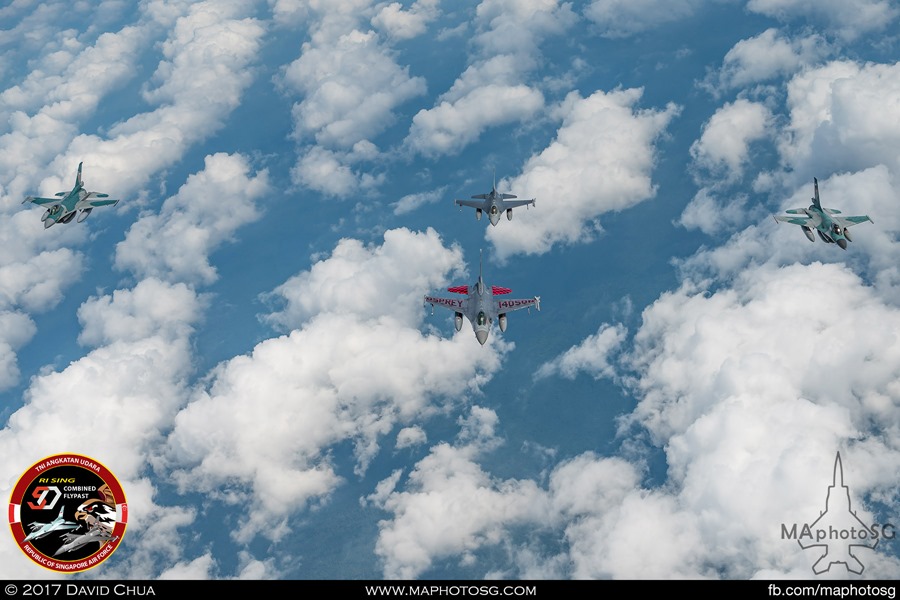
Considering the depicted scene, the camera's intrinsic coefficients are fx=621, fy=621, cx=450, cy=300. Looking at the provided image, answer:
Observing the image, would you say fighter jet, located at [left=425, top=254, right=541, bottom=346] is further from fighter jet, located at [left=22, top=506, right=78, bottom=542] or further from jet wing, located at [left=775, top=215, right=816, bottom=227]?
fighter jet, located at [left=22, top=506, right=78, bottom=542]

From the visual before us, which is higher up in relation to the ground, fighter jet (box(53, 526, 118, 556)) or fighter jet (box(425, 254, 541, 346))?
fighter jet (box(53, 526, 118, 556))

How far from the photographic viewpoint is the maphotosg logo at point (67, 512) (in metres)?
52.7

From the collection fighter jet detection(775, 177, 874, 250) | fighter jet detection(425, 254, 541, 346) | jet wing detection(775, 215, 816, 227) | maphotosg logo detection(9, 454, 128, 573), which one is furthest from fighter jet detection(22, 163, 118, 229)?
fighter jet detection(775, 177, 874, 250)

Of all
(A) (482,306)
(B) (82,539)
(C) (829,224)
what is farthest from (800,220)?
(B) (82,539)

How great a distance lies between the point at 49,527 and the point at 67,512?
1.70m

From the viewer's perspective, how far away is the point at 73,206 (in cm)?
12888

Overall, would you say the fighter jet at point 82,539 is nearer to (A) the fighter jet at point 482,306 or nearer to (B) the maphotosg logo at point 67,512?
(B) the maphotosg logo at point 67,512

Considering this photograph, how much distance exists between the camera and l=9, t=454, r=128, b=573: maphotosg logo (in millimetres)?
52656

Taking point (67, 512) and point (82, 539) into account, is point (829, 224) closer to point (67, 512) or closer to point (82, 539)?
point (82, 539)

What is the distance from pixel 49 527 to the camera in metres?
54.3
